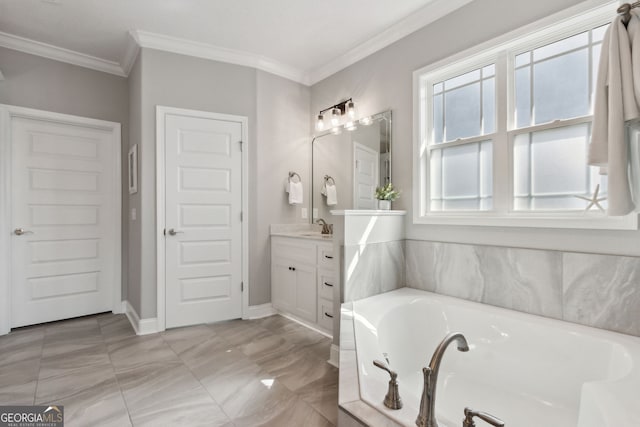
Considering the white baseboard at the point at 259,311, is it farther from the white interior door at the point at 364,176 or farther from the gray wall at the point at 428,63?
the gray wall at the point at 428,63

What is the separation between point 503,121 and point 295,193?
82.3 inches

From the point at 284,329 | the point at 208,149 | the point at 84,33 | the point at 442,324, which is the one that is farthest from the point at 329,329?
the point at 84,33

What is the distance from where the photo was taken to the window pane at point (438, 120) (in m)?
2.55

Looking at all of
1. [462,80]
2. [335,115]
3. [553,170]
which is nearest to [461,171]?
[553,170]

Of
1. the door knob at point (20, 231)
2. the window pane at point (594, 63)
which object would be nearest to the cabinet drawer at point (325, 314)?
the window pane at point (594, 63)

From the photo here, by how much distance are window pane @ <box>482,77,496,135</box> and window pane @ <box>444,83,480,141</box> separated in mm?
42

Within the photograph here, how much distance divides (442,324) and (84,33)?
148 inches

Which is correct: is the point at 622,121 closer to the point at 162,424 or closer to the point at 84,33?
the point at 162,424

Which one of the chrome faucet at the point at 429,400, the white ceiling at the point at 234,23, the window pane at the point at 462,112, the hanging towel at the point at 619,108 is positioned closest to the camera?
the chrome faucet at the point at 429,400

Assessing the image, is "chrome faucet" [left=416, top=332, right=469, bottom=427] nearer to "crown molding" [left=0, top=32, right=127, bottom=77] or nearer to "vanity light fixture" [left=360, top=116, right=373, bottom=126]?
"vanity light fixture" [left=360, top=116, right=373, bottom=126]

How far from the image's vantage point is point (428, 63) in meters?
2.50

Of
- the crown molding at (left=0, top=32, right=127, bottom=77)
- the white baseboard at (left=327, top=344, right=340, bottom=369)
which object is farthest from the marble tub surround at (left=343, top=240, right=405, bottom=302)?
the crown molding at (left=0, top=32, right=127, bottom=77)

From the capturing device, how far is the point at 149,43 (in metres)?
2.89

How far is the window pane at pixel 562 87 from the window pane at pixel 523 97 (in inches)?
1.4
